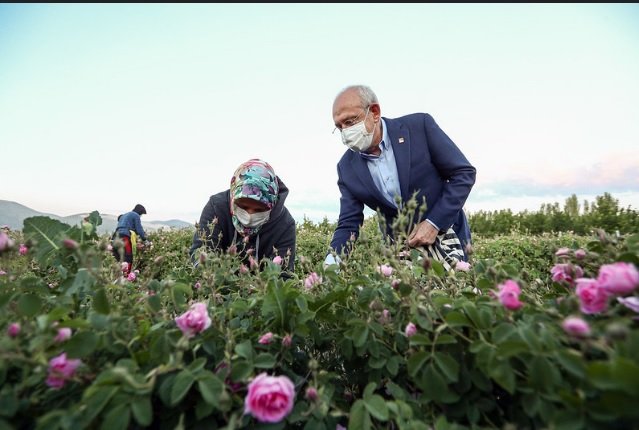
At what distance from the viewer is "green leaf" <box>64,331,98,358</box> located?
85 centimetres

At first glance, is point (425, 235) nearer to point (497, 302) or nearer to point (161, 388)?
point (497, 302)

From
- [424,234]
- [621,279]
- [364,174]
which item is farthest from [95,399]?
[364,174]

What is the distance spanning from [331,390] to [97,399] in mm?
558

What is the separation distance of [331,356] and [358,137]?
7.10ft

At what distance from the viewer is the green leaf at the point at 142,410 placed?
30.7 inches

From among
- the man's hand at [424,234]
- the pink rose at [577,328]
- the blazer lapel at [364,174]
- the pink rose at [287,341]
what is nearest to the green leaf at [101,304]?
the pink rose at [287,341]

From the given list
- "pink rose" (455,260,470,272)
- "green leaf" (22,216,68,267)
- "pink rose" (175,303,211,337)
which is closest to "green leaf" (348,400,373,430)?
"pink rose" (175,303,211,337)

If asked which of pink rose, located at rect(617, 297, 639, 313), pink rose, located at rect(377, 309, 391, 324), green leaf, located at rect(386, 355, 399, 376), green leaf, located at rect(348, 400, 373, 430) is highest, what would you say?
pink rose, located at rect(617, 297, 639, 313)

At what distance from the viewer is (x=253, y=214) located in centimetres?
354

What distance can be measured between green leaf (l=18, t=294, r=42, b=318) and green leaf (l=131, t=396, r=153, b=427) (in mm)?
398

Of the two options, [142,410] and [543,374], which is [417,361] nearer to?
[543,374]

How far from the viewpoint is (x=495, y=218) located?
63.8ft

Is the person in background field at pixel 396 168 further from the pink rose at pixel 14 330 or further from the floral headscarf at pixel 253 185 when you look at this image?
the pink rose at pixel 14 330

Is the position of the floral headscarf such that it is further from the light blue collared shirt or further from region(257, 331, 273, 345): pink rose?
region(257, 331, 273, 345): pink rose
